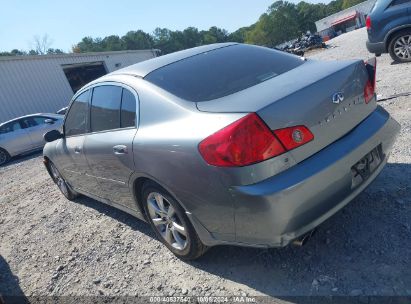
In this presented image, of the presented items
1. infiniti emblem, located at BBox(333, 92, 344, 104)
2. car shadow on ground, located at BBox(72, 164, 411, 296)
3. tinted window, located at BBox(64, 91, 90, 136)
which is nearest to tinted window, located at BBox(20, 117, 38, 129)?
tinted window, located at BBox(64, 91, 90, 136)

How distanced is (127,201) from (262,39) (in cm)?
11943

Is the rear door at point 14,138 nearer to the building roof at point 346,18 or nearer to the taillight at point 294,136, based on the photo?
the taillight at point 294,136

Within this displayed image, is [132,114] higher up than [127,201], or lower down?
higher up

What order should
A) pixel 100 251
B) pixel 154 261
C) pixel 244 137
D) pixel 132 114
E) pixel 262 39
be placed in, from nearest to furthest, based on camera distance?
pixel 244 137 → pixel 132 114 → pixel 154 261 → pixel 100 251 → pixel 262 39

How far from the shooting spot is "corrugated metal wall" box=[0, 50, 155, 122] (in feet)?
61.9

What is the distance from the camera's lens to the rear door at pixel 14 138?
1295cm

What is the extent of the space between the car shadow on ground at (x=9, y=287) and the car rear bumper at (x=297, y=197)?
2.39 m

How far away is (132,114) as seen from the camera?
317 cm

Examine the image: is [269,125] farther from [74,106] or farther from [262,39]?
[262,39]

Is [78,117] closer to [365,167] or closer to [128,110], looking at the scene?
[128,110]

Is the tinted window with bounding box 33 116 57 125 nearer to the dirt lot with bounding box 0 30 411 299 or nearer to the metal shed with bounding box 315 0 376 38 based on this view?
the dirt lot with bounding box 0 30 411 299

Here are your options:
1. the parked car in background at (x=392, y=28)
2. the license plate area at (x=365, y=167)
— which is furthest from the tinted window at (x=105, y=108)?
the parked car in background at (x=392, y=28)

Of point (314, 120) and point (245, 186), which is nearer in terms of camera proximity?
point (245, 186)

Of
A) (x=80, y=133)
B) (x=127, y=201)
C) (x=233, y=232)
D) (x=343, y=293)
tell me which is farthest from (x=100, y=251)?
(x=343, y=293)
